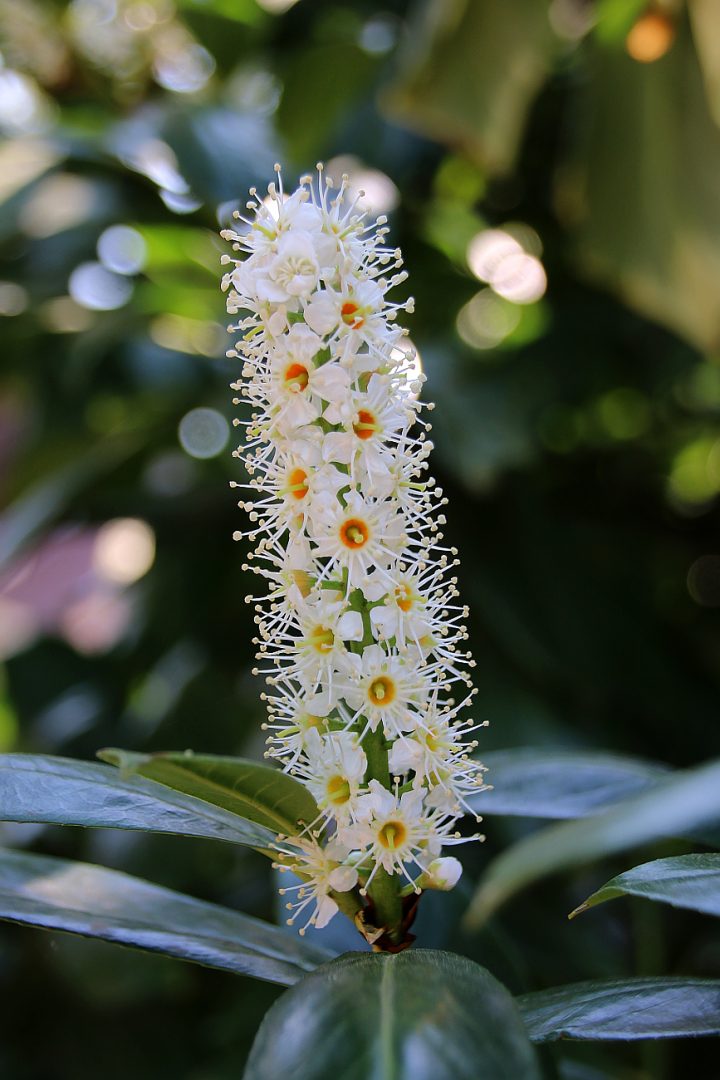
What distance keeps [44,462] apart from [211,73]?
2.26 feet

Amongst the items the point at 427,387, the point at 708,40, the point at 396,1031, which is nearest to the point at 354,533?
the point at 396,1031

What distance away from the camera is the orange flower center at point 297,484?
55cm

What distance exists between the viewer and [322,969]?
0.49 metres

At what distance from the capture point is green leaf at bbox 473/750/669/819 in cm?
67

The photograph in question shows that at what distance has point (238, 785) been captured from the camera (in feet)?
1.61

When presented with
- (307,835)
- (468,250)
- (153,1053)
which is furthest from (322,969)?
(468,250)

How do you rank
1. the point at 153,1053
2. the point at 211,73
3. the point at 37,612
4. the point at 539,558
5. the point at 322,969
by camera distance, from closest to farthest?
the point at 322,969 → the point at 539,558 → the point at 153,1053 → the point at 211,73 → the point at 37,612

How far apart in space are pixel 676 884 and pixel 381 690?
0.17m

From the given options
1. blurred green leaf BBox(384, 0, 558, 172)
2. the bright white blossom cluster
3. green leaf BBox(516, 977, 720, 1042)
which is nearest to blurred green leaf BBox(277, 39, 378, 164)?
blurred green leaf BBox(384, 0, 558, 172)

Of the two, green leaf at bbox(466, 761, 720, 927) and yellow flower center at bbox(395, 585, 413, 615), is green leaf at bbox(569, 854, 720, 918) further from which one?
yellow flower center at bbox(395, 585, 413, 615)

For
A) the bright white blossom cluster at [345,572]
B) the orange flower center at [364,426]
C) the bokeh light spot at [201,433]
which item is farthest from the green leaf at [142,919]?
the bokeh light spot at [201,433]

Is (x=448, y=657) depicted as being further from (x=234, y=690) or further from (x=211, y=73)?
(x=211, y=73)

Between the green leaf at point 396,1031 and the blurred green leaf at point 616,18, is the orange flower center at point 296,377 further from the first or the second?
the blurred green leaf at point 616,18

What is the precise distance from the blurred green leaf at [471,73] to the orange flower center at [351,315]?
2.30 feet
